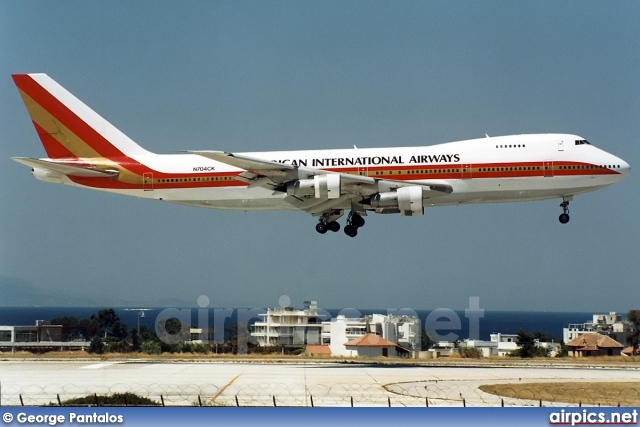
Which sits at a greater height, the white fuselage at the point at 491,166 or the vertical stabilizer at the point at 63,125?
the vertical stabilizer at the point at 63,125

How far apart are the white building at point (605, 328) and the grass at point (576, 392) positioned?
58287 mm

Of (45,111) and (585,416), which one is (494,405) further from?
(45,111)

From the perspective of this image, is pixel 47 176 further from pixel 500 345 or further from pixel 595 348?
pixel 500 345

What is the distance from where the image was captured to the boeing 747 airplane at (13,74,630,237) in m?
48.0

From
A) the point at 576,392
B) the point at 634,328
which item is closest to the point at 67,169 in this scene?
the point at 576,392

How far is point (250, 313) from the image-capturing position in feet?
201

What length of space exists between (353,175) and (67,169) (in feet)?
55.3

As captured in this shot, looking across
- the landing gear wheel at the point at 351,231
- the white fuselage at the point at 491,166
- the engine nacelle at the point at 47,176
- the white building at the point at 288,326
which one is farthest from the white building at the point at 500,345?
the engine nacelle at the point at 47,176

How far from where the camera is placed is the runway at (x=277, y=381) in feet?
110

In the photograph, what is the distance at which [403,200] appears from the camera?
4766 centimetres

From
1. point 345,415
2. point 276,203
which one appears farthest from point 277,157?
point 345,415

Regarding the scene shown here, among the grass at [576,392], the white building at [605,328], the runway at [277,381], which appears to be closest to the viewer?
the runway at [277,381]

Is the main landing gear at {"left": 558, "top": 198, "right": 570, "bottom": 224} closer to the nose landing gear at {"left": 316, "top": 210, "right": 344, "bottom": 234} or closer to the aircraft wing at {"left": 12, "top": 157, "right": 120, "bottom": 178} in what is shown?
the nose landing gear at {"left": 316, "top": 210, "right": 344, "bottom": 234}

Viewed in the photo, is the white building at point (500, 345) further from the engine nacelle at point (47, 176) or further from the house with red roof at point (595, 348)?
the engine nacelle at point (47, 176)
